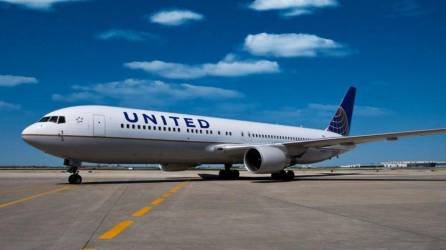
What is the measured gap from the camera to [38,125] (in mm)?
18312

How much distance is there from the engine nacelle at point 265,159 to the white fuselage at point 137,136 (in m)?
1.95

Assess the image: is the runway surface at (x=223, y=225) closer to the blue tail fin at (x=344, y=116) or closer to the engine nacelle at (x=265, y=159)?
the engine nacelle at (x=265, y=159)

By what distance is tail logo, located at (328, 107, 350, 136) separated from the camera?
3722cm

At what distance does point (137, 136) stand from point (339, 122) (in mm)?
22588

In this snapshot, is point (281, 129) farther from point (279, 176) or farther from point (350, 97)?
point (350, 97)

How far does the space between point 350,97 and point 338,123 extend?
9.00ft

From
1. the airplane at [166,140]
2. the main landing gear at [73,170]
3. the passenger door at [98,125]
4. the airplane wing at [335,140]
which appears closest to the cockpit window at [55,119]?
the airplane at [166,140]

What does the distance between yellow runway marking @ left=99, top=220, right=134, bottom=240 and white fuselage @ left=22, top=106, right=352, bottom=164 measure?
12.5 metres

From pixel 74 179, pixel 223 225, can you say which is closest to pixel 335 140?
pixel 74 179

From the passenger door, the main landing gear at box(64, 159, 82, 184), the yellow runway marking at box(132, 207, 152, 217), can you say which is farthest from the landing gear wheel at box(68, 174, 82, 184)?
the yellow runway marking at box(132, 207, 152, 217)

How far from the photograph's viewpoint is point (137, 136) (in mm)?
20438

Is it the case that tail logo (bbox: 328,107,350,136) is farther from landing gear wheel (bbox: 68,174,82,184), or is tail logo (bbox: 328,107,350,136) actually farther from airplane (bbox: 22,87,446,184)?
landing gear wheel (bbox: 68,174,82,184)

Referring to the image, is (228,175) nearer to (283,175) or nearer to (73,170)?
(283,175)

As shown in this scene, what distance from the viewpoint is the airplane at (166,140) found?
18547 millimetres
